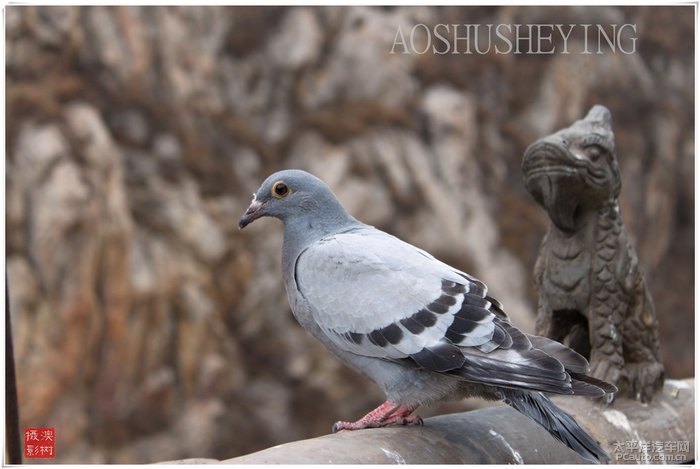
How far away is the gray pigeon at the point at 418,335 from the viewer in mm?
3330

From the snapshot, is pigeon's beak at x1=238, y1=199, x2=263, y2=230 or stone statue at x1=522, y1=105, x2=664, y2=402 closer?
pigeon's beak at x1=238, y1=199, x2=263, y2=230

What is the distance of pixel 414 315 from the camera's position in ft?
11.2

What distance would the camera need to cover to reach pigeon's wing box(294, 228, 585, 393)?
3.32 meters

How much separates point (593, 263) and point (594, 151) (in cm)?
53

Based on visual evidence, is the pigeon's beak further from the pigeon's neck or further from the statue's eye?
the statue's eye

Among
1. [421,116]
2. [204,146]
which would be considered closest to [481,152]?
[421,116]

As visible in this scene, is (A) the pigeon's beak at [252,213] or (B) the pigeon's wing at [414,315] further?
(A) the pigeon's beak at [252,213]

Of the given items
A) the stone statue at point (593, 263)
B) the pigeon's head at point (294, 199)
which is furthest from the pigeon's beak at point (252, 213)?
the stone statue at point (593, 263)

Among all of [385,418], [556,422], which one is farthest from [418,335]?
[556,422]

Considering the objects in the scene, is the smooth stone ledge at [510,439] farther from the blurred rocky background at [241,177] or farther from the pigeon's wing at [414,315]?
the blurred rocky background at [241,177]

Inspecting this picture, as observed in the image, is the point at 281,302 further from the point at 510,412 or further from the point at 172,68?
the point at 510,412

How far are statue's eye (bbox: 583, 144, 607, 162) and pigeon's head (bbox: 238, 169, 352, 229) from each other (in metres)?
1.37

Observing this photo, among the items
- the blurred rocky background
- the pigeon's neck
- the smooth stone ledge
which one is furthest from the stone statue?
the blurred rocky background

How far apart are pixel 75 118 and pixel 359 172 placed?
285 centimetres
